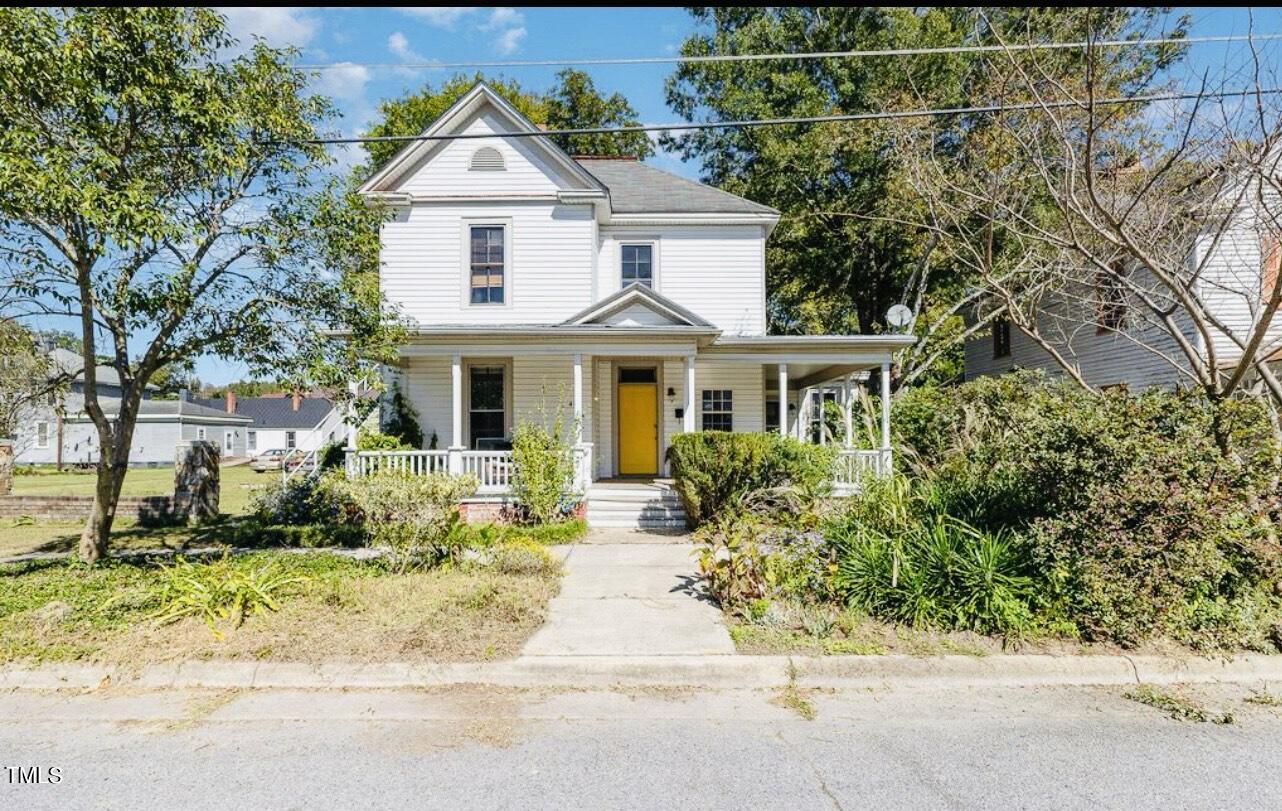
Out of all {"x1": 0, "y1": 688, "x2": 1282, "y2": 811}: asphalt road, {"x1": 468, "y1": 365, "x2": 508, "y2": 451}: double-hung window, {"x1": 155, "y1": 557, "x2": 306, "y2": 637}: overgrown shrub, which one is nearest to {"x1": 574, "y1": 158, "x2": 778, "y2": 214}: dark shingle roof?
{"x1": 468, "y1": 365, "x2": 508, "y2": 451}: double-hung window

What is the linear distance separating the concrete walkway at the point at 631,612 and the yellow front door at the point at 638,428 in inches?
212

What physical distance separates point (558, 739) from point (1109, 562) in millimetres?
4281

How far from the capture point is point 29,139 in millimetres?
5547

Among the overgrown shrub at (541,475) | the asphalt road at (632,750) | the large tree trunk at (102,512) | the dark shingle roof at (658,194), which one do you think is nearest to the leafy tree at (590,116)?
the dark shingle roof at (658,194)

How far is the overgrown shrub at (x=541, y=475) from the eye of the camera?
1027cm

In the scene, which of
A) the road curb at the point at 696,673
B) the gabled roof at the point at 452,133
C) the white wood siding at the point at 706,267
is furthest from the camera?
the white wood siding at the point at 706,267

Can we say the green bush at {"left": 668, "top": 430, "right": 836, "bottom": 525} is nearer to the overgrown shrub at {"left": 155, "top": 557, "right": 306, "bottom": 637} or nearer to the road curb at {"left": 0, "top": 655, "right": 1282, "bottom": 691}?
the road curb at {"left": 0, "top": 655, "right": 1282, "bottom": 691}

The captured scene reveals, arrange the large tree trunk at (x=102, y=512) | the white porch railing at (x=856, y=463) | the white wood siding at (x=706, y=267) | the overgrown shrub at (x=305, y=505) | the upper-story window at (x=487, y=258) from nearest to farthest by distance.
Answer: the large tree trunk at (x=102, y=512)
the overgrown shrub at (x=305, y=505)
the white porch railing at (x=856, y=463)
the upper-story window at (x=487, y=258)
the white wood siding at (x=706, y=267)

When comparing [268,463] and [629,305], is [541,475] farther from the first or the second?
[268,463]

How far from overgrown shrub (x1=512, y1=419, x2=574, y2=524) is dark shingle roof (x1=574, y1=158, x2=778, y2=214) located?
6.41 m

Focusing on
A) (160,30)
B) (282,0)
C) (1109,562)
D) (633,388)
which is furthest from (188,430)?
(1109,562)

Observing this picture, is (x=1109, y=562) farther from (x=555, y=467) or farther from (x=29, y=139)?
(x=29, y=139)

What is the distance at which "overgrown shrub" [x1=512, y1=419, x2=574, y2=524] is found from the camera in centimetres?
1027

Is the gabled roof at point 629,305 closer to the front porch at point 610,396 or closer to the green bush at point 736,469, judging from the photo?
the front porch at point 610,396
